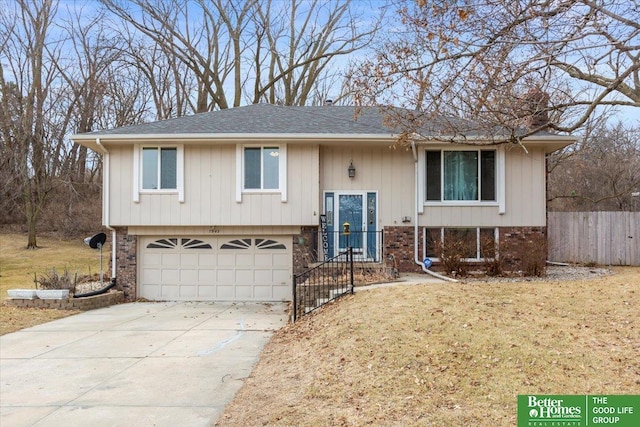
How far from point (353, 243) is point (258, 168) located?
323 centimetres

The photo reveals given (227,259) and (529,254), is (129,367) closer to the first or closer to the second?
(227,259)

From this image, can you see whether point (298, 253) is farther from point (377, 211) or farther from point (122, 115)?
point (122, 115)

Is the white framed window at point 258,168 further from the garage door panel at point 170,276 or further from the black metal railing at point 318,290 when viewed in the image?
the black metal railing at point 318,290

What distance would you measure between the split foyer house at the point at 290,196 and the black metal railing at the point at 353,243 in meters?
0.03

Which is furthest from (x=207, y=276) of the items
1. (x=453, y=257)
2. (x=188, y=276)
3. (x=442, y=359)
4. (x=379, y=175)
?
(x=442, y=359)

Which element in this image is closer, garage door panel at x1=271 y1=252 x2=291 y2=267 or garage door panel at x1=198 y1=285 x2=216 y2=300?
garage door panel at x1=271 y1=252 x2=291 y2=267

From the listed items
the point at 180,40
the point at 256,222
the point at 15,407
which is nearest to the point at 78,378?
the point at 15,407

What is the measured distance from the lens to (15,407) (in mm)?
5648

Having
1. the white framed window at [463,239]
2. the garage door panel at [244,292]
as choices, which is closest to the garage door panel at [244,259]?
the garage door panel at [244,292]

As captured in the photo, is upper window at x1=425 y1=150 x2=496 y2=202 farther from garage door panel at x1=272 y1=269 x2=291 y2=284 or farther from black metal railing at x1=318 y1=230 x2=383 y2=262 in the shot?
garage door panel at x1=272 y1=269 x2=291 y2=284

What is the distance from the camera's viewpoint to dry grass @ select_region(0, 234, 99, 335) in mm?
11288

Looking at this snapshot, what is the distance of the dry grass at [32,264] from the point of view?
444 inches

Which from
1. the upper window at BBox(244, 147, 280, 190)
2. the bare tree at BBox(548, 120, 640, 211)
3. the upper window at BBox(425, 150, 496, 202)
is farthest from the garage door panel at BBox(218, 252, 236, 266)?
the bare tree at BBox(548, 120, 640, 211)

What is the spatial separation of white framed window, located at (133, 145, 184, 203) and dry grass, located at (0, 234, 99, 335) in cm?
369
